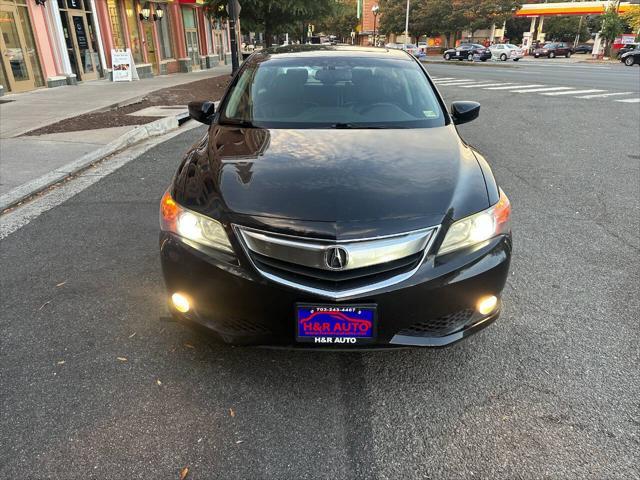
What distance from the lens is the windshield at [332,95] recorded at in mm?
3352

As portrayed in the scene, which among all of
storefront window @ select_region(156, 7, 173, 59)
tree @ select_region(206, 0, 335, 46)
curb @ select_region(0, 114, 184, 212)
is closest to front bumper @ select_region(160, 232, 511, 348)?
curb @ select_region(0, 114, 184, 212)

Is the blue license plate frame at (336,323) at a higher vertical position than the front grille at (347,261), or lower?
lower

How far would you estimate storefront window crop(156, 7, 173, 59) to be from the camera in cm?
2316

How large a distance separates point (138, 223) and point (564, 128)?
8.38 meters

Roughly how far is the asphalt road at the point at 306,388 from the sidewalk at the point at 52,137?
2.24 m

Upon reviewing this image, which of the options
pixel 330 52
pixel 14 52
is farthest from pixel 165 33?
pixel 330 52

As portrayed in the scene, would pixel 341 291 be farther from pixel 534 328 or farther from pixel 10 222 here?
pixel 10 222

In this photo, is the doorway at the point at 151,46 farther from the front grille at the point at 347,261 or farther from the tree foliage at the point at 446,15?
the tree foliage at the point at 446,15

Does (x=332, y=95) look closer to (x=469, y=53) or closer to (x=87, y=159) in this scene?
(x=87, y=159)

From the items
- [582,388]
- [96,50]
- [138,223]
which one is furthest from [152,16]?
[582,388]

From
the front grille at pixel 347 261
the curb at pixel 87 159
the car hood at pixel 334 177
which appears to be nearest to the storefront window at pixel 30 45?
the curb at pixel 87 159

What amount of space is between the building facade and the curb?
710 cm

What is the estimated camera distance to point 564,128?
9422mm

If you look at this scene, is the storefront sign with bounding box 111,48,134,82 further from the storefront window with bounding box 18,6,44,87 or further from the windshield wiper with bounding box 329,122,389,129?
the windshield wiper with bounding box 329,122,389,129
